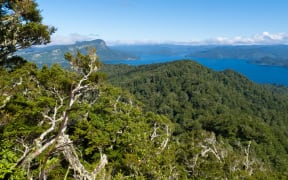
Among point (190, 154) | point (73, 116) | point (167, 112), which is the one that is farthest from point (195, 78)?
point (73, 116)

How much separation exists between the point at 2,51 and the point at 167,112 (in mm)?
104713

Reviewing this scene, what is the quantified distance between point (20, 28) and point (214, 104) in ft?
389

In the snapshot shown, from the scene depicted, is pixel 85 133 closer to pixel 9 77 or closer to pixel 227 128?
pixel 9 77

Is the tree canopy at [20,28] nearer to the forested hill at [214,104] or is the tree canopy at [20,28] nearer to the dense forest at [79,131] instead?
the dense forest at [79,131]

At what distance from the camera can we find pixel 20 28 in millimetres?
15398

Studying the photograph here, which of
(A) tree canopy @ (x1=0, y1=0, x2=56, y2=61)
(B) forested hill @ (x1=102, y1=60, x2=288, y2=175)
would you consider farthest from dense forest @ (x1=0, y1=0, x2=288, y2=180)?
(B) forested hill @ (x1=102, y1=60, x2=288, y2=175)

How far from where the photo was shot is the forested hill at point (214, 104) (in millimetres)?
84312

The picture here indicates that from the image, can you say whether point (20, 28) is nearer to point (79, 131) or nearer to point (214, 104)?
point (79, 131)

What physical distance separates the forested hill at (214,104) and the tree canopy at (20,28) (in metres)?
61.8

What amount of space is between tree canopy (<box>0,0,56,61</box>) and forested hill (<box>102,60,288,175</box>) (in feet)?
203

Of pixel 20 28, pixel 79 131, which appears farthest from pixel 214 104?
pixel 20 28

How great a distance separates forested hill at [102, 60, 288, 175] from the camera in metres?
84.3

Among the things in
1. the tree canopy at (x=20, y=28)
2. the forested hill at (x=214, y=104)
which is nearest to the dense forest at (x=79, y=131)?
the tree canopy at (x=20, y=28)

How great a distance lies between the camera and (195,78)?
15700 cm
